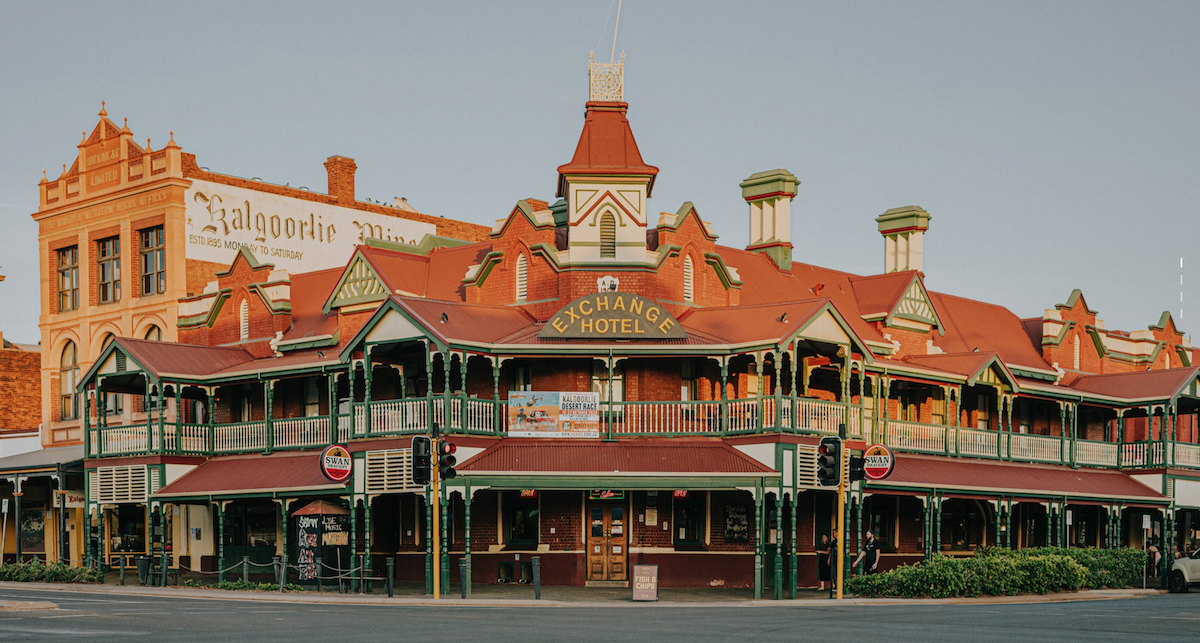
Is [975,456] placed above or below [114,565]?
above

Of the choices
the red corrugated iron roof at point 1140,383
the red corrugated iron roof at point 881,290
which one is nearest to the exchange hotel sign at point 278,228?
the red corrugated iron roof at point 881,290

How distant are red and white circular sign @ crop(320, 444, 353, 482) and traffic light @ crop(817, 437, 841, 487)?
11.5m

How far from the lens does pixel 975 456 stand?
44.9 meters

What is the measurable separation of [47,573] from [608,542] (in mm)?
15101

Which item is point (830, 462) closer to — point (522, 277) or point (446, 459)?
point (446, 459)

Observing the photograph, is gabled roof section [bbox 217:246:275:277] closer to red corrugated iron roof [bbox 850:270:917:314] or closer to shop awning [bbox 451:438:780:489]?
shop awning [bbox 451:438:780:489]

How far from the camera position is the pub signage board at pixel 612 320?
38312 millimetres

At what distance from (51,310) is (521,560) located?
23200mm

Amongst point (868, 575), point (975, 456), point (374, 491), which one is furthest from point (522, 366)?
point (975, 456)

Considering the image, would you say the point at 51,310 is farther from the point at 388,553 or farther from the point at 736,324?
the point at 736,324

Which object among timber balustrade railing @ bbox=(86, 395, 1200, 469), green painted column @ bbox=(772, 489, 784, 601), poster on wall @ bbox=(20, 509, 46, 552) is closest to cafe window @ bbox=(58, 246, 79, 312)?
poster on wall @ bbox=(20, 509, 46, 552)

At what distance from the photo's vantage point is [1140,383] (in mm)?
49375

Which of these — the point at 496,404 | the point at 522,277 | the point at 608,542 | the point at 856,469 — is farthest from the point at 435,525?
the point at 522,277

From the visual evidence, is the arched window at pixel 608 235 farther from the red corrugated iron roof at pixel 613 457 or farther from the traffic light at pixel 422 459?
the traffic light at pixel 422 459
